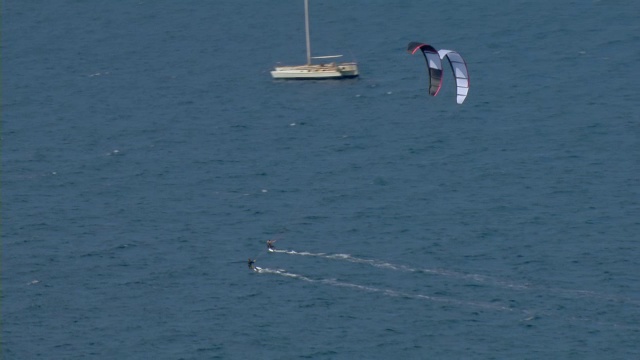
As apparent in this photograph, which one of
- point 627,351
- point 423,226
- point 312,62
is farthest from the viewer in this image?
point 312,62

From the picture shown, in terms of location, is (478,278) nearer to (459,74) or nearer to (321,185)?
(459,74)

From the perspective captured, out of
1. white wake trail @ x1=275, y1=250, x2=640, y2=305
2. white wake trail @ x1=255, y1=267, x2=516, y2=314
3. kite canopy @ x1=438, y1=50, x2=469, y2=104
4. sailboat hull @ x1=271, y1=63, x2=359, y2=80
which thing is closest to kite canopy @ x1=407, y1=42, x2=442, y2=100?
kite canopy @ x1=438, y1=50, x2=469, y2=104

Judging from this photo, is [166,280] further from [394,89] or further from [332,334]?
[394,89]

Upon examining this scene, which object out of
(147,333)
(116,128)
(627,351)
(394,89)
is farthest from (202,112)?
(627,351)

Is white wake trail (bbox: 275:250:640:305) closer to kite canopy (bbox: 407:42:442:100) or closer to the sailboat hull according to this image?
kite canopy (bbox: 407:42:442:100)

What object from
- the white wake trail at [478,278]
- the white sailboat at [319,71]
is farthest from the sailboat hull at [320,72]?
the white wake trail at [478,278]

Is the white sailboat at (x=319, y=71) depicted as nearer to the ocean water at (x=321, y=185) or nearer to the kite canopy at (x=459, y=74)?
the ocean water at (x=321, y=185)
